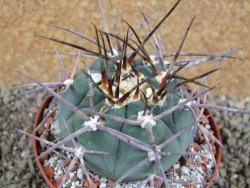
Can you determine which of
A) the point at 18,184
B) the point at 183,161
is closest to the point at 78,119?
the point at 183,161

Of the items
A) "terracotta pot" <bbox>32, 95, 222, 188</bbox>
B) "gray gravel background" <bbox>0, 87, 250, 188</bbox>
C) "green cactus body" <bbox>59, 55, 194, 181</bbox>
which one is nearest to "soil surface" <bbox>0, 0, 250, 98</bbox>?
"gray gravel background" <bbox>0, 87, 250, 188</bbox>

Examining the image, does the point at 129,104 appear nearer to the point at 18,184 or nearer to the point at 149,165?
the point at 149,165

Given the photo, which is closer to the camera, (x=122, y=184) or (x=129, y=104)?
(x=129, y=104)

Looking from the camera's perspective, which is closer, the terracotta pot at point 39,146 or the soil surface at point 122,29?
the terracotta pot at point 39,146

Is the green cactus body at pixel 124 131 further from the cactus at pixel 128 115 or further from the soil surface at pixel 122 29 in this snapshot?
the soil surface at pixel 122 29

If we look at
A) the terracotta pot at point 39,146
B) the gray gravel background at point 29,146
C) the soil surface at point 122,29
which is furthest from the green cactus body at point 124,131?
the soil surface at point 122,29

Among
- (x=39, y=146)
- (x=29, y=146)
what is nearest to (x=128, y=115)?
(x=39, y=146)
